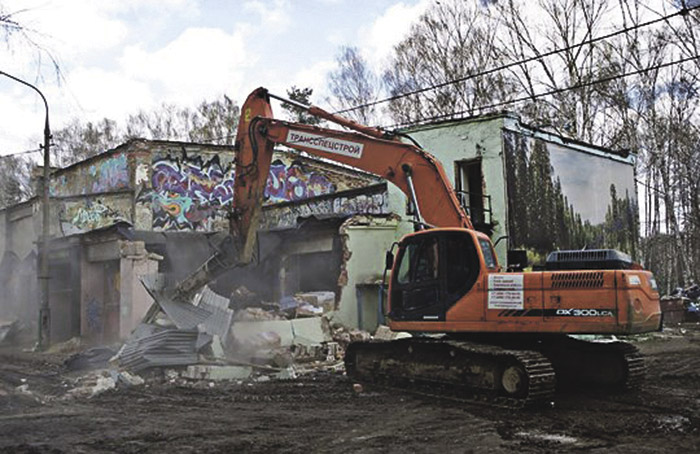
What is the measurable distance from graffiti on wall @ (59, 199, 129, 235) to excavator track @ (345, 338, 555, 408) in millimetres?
17682

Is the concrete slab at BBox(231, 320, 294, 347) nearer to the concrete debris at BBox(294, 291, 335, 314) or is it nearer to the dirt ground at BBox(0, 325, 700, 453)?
the concrete debris at BBox(294, 291, 335, 314)

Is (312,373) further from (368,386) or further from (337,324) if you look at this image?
(337,324)

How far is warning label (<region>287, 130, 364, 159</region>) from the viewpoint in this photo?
11984 millimetres

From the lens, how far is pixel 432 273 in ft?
33.1

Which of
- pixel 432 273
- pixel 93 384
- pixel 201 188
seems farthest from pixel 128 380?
pixel 201 188

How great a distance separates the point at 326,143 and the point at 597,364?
5822 millimetres

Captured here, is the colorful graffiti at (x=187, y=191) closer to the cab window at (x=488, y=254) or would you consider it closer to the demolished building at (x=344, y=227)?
the demolished building at (x=344, y=227)

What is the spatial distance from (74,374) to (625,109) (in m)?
23.8

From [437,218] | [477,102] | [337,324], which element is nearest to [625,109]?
[477,102]

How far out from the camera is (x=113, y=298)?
66.1 ft

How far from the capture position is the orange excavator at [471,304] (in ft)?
28.8

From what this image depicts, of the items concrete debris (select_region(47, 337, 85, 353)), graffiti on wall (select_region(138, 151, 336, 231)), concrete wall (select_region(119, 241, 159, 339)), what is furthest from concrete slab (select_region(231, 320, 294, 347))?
graffiti on wall (select_region(138, 151, 336, 231))

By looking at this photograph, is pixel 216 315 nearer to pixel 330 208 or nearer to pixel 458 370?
pixel 458 370

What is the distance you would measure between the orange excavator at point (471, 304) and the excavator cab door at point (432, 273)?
0.02 metres
